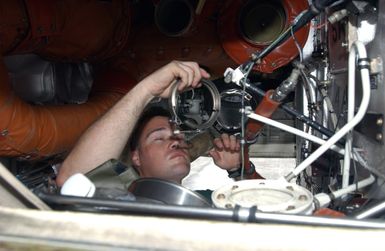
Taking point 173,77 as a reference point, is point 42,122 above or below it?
below

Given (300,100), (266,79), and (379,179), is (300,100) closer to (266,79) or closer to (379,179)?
(266,79)

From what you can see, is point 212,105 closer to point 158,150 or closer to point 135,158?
point 158,150

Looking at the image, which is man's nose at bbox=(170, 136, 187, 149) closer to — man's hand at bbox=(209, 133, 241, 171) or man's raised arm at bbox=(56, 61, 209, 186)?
man's hand at bbox=(209, 133, 241, 171)

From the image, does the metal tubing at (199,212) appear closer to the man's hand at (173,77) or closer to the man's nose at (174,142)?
the man's hand at (173,77)

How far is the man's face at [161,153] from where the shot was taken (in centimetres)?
190

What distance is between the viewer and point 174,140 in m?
1.95

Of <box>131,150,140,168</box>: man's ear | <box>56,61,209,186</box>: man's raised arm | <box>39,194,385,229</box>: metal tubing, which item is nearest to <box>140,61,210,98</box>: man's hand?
<box>56,61,209,186</box>: man's raised arm

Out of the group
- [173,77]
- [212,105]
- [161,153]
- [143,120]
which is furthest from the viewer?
[143,120]

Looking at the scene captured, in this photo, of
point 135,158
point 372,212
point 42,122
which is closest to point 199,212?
point 372,212

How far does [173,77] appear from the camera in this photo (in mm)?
1542

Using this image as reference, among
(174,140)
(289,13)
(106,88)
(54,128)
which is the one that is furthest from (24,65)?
(289,13)

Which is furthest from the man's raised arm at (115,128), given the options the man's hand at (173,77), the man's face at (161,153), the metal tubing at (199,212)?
the metal tubing at (199,212)

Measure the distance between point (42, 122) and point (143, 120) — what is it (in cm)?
54

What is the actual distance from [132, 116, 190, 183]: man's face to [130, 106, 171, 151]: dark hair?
25 millimetres
